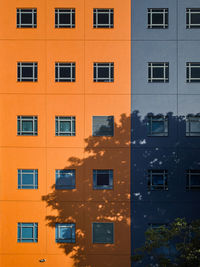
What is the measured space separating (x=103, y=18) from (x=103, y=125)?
20.1 ft

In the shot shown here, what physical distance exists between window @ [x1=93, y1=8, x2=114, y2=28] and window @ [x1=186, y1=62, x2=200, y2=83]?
502 centimetres

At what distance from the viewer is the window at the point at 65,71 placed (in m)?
13.5

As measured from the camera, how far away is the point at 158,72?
13.6 m

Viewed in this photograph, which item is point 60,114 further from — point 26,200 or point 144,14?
point 144,14

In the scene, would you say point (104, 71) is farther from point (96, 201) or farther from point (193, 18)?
point (96, 201)

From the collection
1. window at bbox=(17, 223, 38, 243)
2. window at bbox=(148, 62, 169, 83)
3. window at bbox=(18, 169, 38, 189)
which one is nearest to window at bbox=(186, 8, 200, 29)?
window at bbox=(148, 62, 169, 83)

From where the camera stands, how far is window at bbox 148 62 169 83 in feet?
44.5

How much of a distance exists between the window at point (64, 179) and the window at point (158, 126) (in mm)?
5163

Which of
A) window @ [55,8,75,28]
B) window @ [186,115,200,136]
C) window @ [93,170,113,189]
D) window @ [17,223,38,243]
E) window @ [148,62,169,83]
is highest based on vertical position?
window @ [55,8,75,28]

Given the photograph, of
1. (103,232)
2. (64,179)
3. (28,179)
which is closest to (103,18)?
(64,179)

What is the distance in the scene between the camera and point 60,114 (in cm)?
1341

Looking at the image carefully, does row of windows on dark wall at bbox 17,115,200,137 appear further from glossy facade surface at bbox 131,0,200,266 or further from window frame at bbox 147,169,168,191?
window frame at bbox 147,169,168,191

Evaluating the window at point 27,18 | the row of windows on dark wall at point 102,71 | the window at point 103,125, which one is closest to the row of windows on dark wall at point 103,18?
the window at point 27,18

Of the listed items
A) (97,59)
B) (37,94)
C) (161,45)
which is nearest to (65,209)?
(37,94)
